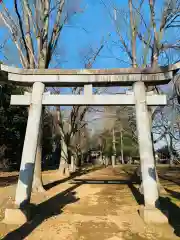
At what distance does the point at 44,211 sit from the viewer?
28.3 ft

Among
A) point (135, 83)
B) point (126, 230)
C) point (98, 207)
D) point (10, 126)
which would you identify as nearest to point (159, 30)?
point (135, 83)

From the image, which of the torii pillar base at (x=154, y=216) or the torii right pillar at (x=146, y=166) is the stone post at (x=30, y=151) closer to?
the torii right pillar at (x=146, y=166)

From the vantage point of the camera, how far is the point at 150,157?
7.96m

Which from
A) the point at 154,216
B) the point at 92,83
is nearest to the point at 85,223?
the point at 154,216

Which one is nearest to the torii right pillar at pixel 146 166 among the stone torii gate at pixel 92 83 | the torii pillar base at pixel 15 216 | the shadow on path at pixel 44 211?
the stone torii gate at pixel 92 83

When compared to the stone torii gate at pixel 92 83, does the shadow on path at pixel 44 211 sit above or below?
below

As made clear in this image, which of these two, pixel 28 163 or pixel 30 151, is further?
pixel 30 151

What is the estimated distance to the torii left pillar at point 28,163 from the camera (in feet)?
23.6

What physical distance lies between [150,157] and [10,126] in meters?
20.3

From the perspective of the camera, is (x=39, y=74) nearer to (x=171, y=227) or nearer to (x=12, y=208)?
(x=12, y=208)

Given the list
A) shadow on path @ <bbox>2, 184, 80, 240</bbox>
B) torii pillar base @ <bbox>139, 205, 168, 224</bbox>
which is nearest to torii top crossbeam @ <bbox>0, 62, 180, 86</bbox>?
torii pillar base @ <bbox>139, 205, 168, 224</bbox>

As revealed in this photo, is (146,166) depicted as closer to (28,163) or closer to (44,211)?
(28,163)

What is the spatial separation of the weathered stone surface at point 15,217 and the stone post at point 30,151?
39 centimetres

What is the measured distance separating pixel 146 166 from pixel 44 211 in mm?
3618
